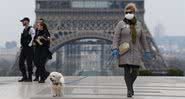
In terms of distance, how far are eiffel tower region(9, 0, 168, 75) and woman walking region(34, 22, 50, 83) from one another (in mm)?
53654

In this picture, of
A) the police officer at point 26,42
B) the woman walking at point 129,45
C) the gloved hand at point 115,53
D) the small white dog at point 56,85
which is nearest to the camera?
the small white dog at point 56,85

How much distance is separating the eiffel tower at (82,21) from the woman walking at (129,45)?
5824 centimetres

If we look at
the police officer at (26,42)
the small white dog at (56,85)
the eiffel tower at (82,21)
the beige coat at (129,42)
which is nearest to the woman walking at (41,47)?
the police officer at (26,42)

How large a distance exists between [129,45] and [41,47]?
15.7 ft

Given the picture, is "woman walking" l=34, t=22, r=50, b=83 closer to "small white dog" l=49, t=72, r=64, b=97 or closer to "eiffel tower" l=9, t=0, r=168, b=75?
"small white dog" l=49, t=72, r=64, b=97

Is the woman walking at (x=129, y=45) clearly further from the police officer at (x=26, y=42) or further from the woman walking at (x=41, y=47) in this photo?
the police officer at (x=26, y=42)

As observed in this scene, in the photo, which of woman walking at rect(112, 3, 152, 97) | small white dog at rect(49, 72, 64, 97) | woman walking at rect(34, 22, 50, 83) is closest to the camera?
small white dog at rect(49, 72, 64, 97)

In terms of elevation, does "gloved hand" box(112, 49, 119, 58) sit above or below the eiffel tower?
below

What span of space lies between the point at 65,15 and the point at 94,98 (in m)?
63.1

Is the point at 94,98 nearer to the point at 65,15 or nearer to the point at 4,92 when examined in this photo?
the point at 4,92

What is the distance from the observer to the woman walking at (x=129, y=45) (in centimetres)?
1144

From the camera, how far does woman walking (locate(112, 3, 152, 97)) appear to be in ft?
37.5

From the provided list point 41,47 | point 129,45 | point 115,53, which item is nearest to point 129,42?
point 129,45

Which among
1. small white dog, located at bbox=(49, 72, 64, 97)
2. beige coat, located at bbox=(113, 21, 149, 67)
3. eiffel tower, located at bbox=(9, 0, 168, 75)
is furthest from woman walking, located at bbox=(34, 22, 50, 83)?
eiffel tower, located at bbox=(9, 0, 168, 75)
